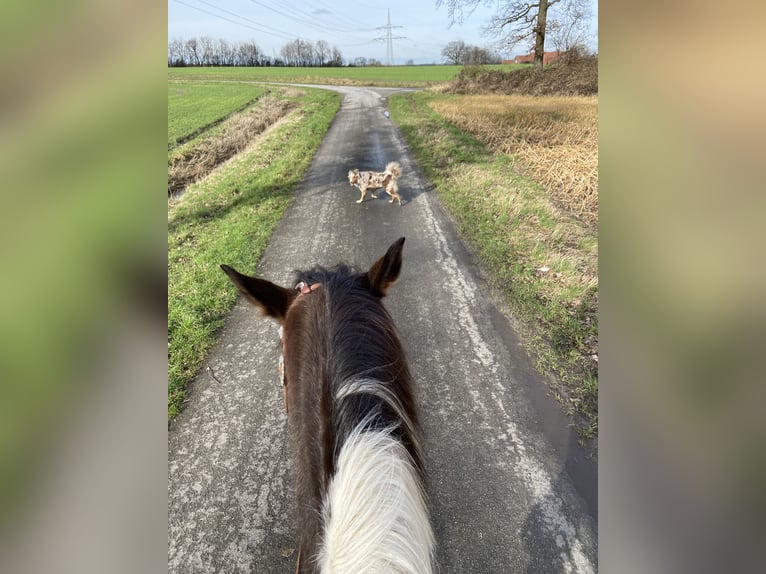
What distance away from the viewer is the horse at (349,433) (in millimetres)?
1123

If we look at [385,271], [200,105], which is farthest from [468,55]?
[385,271]

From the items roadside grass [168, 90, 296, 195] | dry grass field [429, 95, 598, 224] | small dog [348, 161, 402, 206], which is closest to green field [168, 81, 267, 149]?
roadside grass [168, 90, 296, 195]

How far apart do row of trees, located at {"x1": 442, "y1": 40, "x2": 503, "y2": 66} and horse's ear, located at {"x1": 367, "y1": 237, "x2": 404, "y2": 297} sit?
1185 inches

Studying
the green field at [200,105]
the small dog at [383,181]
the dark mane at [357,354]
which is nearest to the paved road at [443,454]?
the dark mane at [357,354]

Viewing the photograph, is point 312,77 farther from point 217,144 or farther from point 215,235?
point 215,235

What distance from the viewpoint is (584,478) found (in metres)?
2.81

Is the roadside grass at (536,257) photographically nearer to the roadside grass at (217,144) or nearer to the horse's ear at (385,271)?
the horse's ear at (385,271)

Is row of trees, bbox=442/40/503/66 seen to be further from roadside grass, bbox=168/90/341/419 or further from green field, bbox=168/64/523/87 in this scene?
roadside grass, bbox=168/90/341/419

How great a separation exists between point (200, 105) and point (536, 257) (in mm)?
23447

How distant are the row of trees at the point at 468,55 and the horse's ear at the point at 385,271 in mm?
30086

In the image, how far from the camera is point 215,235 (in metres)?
6.63
